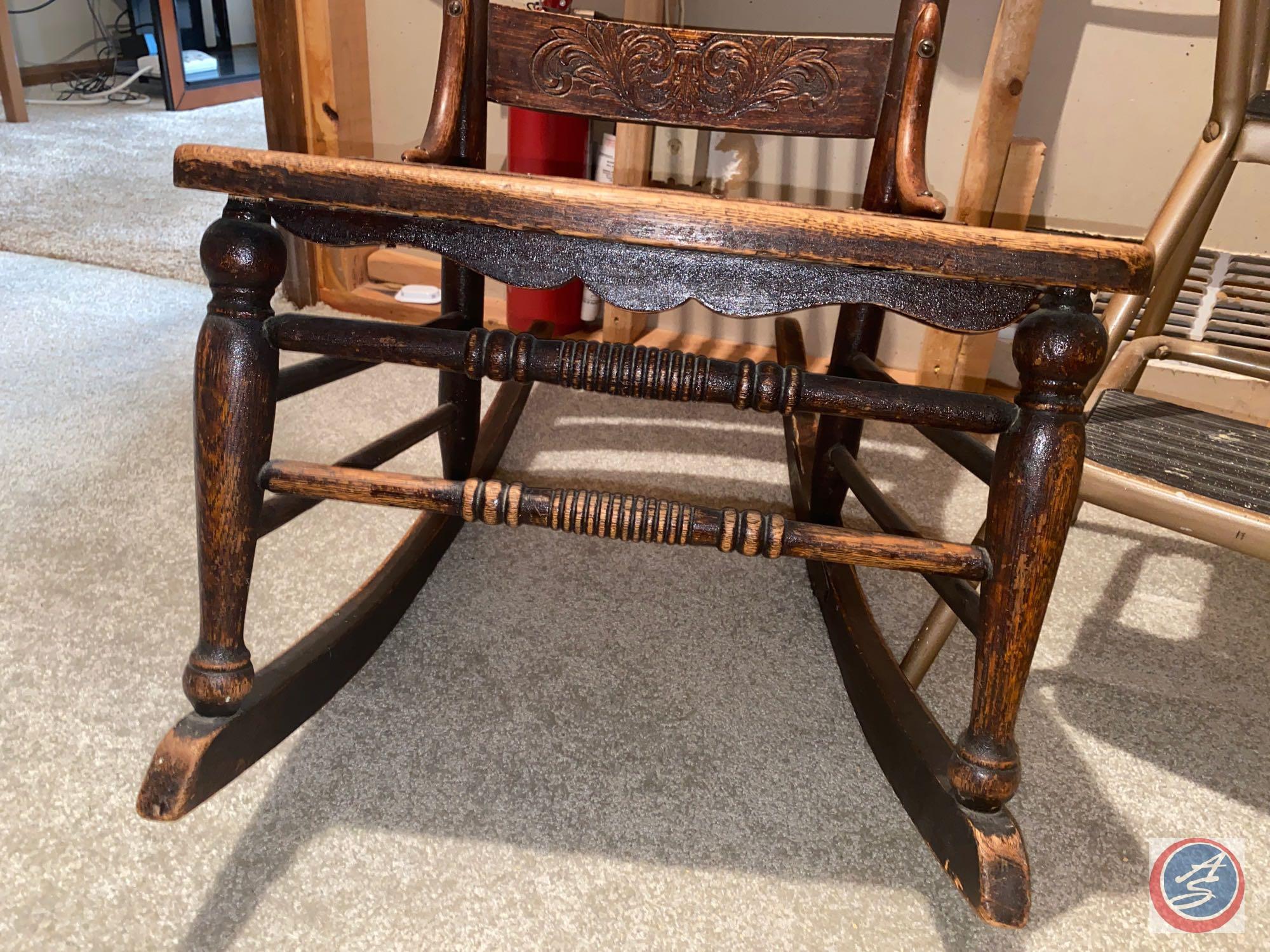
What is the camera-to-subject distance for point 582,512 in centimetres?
59

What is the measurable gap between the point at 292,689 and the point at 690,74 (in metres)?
0.64

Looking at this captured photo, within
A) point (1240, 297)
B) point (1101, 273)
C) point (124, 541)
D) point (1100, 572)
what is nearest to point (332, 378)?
point (124, 541)

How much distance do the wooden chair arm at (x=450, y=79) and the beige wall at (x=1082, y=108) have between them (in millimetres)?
693

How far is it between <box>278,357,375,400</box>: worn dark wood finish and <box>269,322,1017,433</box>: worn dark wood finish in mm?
40

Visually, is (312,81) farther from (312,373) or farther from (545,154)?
(312,373)

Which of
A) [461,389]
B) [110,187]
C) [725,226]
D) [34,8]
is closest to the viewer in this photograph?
[725,226]

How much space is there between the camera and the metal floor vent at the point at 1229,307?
1201mm

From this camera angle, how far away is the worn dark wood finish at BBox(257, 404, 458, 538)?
2.06 feet

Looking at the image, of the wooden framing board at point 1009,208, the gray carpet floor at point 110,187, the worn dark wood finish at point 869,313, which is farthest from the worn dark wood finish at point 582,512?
the gray carpet floor at point 110,187

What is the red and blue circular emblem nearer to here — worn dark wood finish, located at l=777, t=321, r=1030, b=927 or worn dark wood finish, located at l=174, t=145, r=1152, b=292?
worn dark wood finish, located at l=777, t=321, r=1030, b=927

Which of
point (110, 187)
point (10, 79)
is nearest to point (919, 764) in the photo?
point (110, 187)

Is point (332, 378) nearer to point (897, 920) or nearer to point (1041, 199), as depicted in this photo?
point (897, 920)

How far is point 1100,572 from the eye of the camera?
1.03 metres

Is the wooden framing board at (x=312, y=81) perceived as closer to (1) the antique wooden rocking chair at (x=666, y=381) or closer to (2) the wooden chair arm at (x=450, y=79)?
(2) the wooden chair arm at (x=450, y=79)
